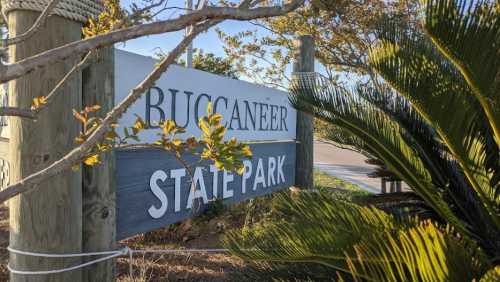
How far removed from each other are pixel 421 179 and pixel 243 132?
4.31ft

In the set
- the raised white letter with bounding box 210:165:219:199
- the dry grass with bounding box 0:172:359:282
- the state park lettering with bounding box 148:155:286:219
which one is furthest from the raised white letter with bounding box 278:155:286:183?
the raised white letter with bounding box 210:165:219:199

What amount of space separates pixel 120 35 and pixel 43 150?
785 mm

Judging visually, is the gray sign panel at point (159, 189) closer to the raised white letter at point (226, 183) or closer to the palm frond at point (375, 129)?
the raised white letter at point (226, 183)

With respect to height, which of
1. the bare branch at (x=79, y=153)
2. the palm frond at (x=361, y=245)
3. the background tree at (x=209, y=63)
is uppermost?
the background tree at (x=209, y=63)

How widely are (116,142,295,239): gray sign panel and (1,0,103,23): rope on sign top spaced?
647 mm

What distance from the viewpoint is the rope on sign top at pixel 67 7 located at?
148 cm

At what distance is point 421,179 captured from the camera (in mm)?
2439

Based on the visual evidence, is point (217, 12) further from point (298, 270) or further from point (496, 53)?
point (298, 270)

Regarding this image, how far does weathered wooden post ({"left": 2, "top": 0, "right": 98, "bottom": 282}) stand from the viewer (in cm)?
150

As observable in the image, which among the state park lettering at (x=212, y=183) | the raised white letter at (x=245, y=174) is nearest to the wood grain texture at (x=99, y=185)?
the state park lettering at (x=212, y=183)

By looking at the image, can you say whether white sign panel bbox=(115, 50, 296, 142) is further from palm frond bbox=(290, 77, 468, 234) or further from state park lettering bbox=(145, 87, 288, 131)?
palm frond bbox=(290, 77, 468, 234)

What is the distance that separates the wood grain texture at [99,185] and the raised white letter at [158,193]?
15.3 inches

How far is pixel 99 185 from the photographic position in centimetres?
179

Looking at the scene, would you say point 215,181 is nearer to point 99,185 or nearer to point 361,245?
point 99,185
